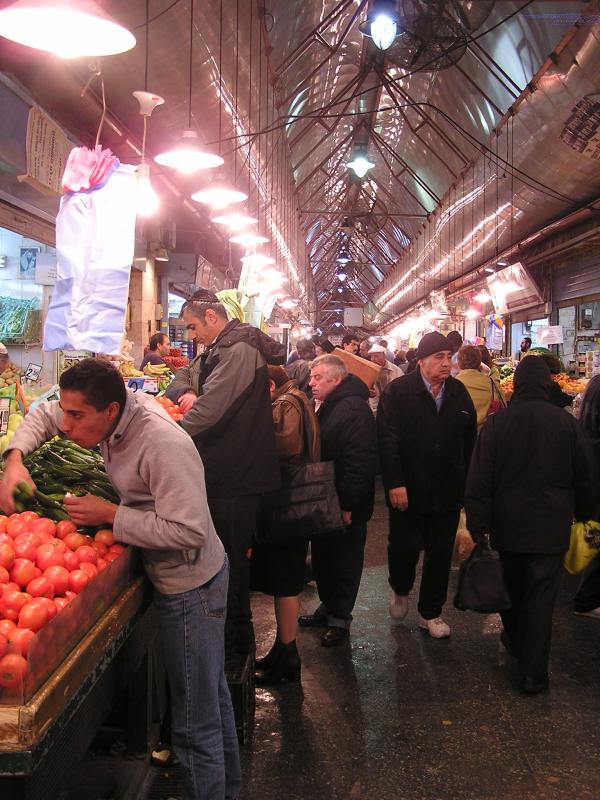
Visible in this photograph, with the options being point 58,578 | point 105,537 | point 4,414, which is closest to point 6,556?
point 58,578

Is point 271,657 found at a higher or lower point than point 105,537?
lower

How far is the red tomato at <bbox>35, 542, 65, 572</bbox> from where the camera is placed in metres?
2.29

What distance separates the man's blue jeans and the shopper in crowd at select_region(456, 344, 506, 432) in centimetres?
442

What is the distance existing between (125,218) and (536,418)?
286 cm

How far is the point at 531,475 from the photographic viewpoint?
395 cm

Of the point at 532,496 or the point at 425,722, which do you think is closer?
the point at 425,722

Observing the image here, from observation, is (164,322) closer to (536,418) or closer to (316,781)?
(536,418)

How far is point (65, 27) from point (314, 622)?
3.85 meters

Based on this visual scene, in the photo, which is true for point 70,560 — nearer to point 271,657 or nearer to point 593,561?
point 271,657

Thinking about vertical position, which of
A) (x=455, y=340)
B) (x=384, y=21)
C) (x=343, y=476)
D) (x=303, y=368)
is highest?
(x=384, y=21)

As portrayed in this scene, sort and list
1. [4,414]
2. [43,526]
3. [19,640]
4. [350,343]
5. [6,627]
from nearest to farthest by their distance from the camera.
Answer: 1. [19,640]
2. [6,627]
3. [43,526]
4. [4,414]
5. [350,343]

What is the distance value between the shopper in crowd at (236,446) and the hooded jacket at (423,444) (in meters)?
1.25

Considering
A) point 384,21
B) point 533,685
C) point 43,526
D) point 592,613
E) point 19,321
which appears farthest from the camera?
point 19,321

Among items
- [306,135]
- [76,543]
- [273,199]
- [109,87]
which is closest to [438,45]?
[109,87]
